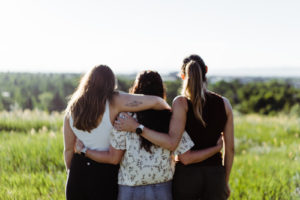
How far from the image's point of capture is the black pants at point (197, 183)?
3.39 m

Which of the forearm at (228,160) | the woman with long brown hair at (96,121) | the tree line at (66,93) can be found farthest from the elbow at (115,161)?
the tree line at (66,93)

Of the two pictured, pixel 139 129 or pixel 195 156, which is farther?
pixel 195 156

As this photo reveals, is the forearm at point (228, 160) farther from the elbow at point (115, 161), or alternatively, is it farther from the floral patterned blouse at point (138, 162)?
the elbow at point (115, 161)

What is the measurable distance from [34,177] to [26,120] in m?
4.53

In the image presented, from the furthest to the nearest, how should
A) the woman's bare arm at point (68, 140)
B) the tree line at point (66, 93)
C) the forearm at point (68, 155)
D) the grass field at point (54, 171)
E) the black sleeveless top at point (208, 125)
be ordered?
the tree line at point (66, 93) < the grass field at point (54, 171) < the forearm at point (68, 155) < the woman's bare arm at point (68, 140) < the black sleeveless top at point (208, 125)

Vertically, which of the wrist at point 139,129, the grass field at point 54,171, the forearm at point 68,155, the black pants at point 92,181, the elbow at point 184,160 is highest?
the wrist at point 139,129

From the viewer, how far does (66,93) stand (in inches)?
3068

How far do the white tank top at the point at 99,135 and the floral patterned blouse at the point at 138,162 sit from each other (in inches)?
4.1

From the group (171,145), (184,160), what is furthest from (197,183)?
(171,145)

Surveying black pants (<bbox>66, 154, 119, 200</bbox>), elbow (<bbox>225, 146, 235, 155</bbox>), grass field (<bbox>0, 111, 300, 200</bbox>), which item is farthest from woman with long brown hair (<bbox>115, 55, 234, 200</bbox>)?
grass field (<bbox>0, 111, 300, 200</bbox>)

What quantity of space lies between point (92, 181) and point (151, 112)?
0.91 m

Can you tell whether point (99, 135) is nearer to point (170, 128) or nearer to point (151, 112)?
point (151, 112)

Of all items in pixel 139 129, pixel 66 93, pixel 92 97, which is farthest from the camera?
pixel 66 93

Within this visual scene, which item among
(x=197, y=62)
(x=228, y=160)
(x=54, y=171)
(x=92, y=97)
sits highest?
(x=197, y=62)
